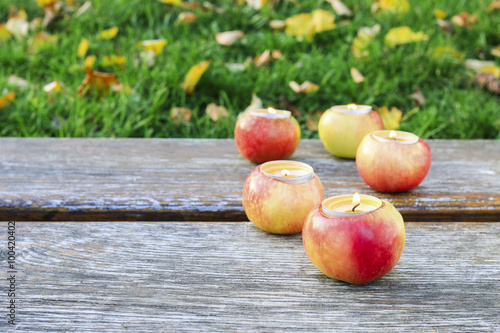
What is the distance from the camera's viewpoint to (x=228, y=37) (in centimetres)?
244

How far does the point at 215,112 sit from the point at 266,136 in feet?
2.89

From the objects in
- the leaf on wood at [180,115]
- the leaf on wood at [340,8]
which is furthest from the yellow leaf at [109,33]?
the leaf on wood at [340,8]

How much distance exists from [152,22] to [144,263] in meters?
2.15

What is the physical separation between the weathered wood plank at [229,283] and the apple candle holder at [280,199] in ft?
0.09

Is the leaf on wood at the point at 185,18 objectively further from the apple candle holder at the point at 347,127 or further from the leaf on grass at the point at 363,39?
the apple candle holder at the point at 347,127

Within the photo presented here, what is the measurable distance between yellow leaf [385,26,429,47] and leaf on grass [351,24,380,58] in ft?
0.31

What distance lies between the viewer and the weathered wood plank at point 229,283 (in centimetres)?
55

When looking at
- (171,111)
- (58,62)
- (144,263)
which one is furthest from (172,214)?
(58,62)

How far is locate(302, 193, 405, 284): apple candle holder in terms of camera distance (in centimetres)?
62

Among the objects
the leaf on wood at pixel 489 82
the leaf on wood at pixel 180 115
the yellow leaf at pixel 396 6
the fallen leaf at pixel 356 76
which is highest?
the yellow leaf at pixel 396 6

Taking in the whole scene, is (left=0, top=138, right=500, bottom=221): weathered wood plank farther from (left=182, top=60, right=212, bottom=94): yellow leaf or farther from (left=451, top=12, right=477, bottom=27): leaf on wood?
(left=451, top=12, right=477, bottom=27): leaf on wood

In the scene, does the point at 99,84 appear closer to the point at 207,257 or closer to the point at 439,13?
the point at 207,257

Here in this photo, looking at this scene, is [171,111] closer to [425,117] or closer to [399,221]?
[425,117]

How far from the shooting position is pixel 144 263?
0.67 metres
